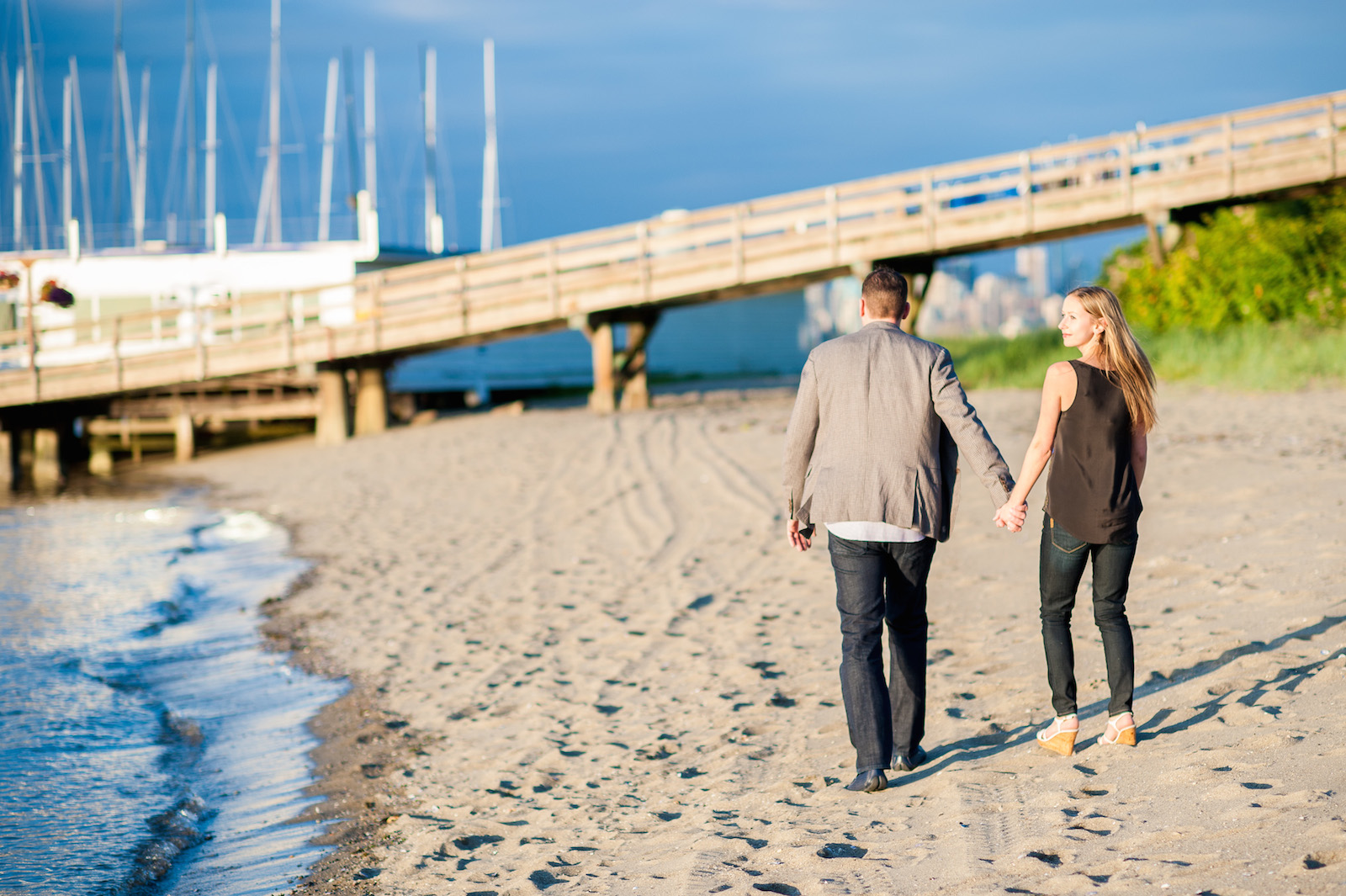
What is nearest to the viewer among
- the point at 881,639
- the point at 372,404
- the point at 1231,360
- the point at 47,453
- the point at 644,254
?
the point at 881,639

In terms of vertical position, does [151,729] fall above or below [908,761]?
below

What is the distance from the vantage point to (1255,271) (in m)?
17.3

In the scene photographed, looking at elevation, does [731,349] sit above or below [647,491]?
above

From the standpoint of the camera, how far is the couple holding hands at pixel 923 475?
12.8ft

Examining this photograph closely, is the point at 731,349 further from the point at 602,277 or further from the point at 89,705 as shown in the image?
the point at 89,705

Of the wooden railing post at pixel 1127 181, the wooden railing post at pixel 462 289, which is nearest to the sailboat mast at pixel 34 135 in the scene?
the wooden railing post at pixel 462 289

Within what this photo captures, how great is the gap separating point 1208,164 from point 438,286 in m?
12.6

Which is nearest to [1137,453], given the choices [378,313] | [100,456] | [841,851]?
[841,851]

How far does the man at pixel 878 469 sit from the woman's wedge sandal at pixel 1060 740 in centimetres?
66

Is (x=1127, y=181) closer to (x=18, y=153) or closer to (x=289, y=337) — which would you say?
(x=289, y=337)

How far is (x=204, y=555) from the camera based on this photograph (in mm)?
12797

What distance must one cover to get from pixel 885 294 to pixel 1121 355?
2.89 feet

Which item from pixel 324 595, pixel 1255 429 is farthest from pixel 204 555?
pixel 1255 429

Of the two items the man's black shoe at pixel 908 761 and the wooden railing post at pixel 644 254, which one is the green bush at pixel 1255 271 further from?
the man's black shoe at pixel 908 761
